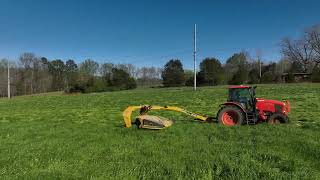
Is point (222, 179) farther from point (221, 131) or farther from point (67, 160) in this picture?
point (221, 131)

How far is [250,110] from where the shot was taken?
48.7 feet

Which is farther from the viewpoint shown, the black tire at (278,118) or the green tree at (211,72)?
the green tree at (211,72)

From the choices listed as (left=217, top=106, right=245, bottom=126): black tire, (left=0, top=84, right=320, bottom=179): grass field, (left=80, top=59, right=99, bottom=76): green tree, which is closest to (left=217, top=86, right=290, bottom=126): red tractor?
(left=217, top=106, right=245, bottom=126): black tire

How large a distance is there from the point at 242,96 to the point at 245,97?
5.4 inches

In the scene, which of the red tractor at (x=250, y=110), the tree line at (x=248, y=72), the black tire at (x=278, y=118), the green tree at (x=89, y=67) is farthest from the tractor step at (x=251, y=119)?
the green tree at (x=89, y=67)

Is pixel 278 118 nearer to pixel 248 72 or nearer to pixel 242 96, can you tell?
pixel 242 96

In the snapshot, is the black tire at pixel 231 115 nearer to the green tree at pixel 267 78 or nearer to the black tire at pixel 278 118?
the black tire at pixel 278 118

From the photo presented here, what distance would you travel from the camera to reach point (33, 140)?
12234 millimetres

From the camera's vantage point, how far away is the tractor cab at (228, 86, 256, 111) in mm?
14844

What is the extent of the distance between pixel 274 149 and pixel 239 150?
2.99 feet

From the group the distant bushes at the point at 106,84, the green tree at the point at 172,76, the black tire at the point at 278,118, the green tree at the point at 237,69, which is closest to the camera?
the black tire at the point at 278,118

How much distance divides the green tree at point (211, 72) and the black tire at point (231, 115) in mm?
70924

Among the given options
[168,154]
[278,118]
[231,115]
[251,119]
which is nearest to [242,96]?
[231,115]

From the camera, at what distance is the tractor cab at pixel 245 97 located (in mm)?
14844
